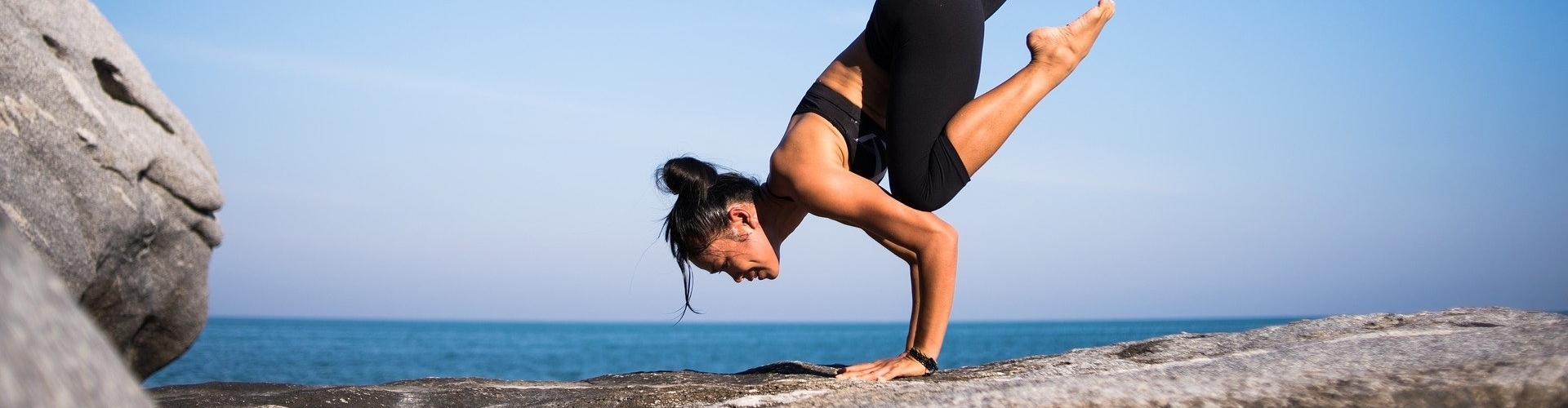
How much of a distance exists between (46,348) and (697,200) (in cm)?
297

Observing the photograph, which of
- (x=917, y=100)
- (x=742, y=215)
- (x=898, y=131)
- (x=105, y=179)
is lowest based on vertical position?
(x=742, y=215)

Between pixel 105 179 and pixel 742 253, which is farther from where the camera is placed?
pixel 105 179

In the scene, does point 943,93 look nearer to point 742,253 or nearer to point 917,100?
point 917,100

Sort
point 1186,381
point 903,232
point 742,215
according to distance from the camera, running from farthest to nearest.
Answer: point 742,215 → point 903,232 → point 1186,381

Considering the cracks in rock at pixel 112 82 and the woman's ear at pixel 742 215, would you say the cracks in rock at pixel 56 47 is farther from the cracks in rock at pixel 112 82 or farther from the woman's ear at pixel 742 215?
the woman's ear at pixel 742 215

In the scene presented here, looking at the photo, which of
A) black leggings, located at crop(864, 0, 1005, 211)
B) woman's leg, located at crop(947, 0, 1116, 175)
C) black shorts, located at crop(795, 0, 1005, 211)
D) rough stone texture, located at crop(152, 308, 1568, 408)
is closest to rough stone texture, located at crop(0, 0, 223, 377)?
rough stone texture, located at crop(152, 308, 1568, 408)

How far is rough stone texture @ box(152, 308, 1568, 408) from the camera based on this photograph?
2072 millimetres

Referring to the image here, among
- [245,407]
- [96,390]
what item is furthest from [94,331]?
[245,407]

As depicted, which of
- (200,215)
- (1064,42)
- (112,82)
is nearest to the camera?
(1064,42)

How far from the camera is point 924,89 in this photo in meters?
3.96

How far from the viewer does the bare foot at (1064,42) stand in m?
4.04

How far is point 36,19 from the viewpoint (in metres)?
4.60

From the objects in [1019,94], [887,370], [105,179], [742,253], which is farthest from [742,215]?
[105,179]

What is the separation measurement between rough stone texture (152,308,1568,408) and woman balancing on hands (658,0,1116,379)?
49cm
